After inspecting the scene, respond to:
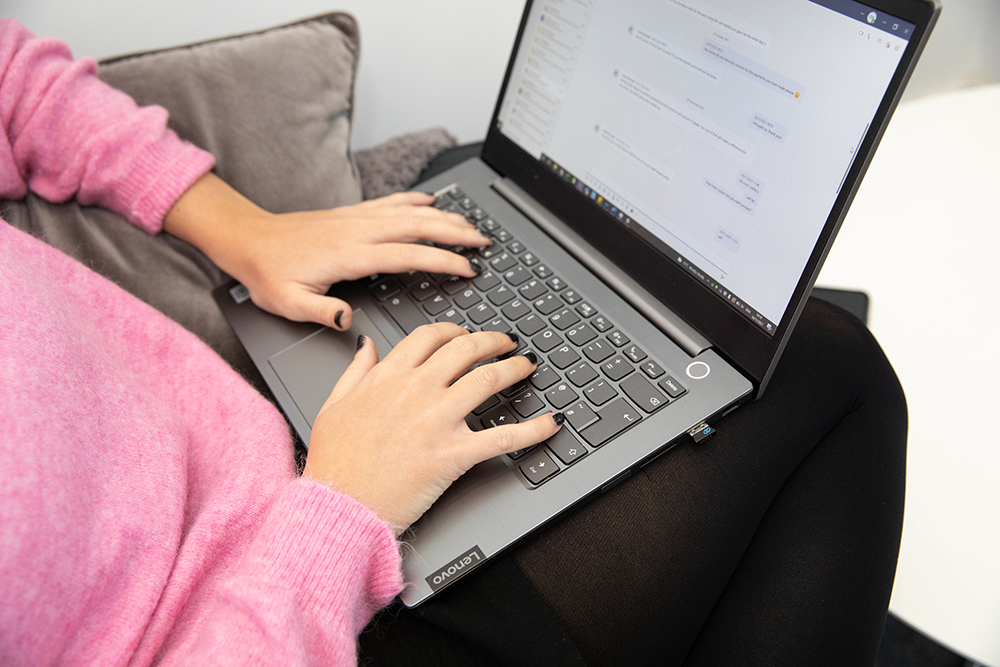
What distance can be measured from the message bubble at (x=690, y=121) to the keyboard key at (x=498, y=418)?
29 cm

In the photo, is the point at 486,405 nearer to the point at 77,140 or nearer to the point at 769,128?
the point at 769,128

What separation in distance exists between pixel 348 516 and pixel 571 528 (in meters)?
0.18

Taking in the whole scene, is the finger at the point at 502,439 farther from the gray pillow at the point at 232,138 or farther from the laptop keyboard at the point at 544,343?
the gray pillow at the point at 232,138

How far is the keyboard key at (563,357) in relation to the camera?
1.90ft

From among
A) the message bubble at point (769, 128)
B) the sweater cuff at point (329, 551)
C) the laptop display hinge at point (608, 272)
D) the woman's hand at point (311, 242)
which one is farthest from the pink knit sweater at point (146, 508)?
the message bubble at point (769, 128)

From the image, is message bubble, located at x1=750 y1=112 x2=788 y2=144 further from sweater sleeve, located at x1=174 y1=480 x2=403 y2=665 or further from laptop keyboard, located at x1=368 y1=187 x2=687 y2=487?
sweater sleeve, located at x1=174 y1=480 x2=403 y2=665

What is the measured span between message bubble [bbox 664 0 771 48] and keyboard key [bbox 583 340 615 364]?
277 mm

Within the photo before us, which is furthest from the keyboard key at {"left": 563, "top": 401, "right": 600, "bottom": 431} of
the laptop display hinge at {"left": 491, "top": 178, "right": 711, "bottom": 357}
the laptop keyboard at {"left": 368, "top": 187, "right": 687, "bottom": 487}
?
the laptop display hinge at {"left": 491, "top": 178, "right": 711, "bottom": 357}

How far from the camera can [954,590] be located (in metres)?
0.61

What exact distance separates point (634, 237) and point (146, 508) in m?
0.48

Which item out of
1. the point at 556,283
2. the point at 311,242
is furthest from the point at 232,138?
the point at 556,283

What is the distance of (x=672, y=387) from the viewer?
21.7 inches

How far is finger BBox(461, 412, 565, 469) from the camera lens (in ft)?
1.60

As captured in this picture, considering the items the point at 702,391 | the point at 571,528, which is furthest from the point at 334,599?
the point at 702,391
